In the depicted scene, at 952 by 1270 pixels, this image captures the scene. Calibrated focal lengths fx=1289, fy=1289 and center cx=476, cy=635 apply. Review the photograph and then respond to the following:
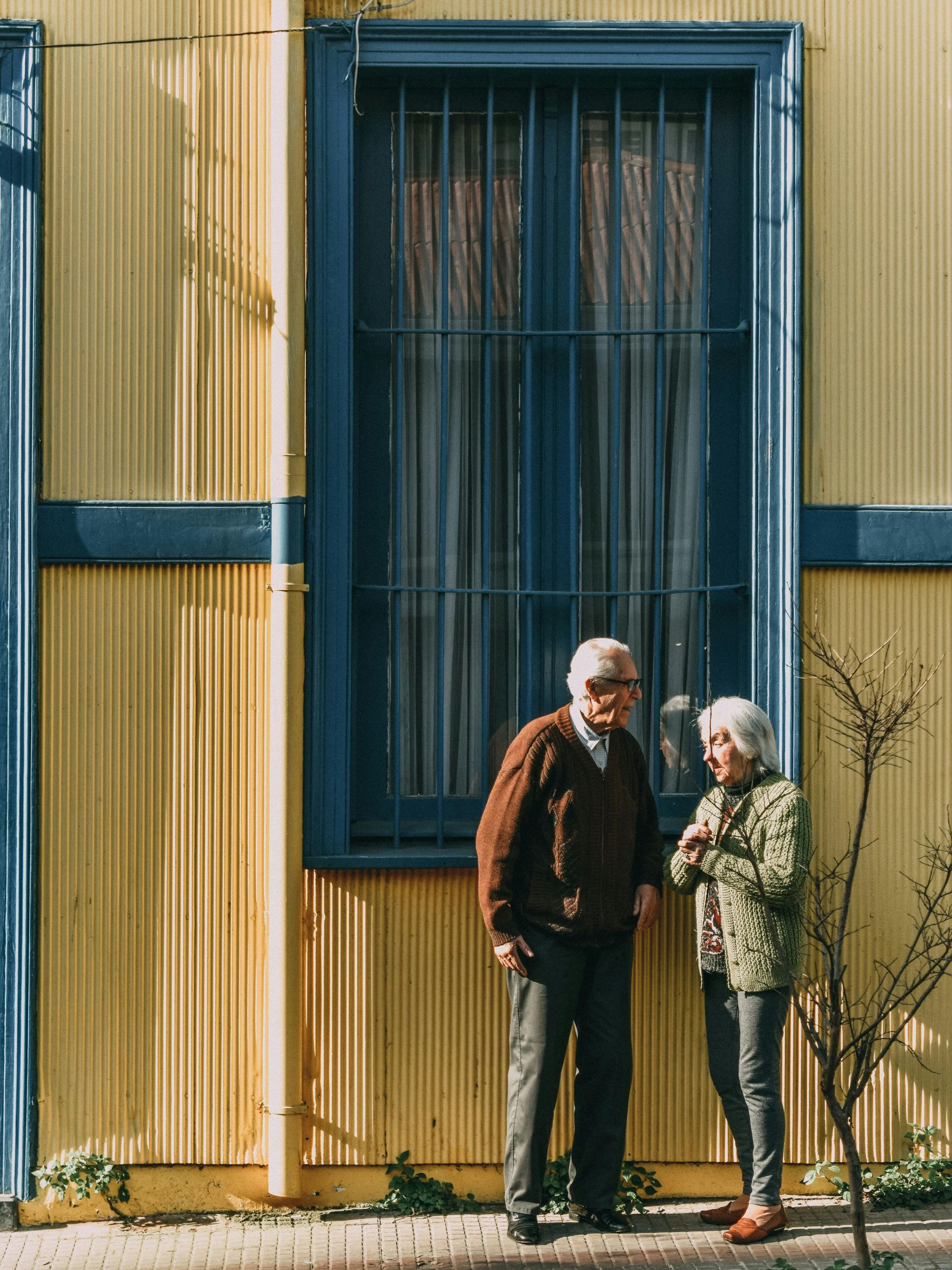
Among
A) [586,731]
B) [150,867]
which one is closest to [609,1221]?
[586,731]

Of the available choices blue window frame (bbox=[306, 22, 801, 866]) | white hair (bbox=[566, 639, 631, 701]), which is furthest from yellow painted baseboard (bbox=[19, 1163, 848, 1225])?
white hair (bbox=[566, 639, 631, 701])

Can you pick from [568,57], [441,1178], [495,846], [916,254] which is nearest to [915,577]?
[916,254]

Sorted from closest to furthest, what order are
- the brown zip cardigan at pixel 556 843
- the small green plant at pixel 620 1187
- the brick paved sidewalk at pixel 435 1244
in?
the brick paved sidewalk at pixel 435 1244 < the brown zip cardigan at pixel 556 843 < the small green plant at pixel 620 1187

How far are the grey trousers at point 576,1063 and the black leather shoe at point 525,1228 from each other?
19 mm

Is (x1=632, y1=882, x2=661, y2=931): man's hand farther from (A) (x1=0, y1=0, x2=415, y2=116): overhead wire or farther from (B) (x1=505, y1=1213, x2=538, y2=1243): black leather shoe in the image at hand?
(A) (x1=0, y1=0, x2=415, y2=116): overhead wire

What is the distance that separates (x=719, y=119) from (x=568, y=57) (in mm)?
627

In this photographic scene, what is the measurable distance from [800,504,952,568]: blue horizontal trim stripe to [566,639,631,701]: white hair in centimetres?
86

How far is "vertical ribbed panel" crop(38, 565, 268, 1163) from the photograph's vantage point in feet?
15.0

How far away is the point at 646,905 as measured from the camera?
438 centimetres

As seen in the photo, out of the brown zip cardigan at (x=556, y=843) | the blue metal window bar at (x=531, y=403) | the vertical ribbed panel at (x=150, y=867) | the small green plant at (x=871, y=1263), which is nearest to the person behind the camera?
the small green plant at (x=871, y=1263)

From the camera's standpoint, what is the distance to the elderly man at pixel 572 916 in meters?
4.25

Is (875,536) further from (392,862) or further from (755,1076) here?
(392,862)

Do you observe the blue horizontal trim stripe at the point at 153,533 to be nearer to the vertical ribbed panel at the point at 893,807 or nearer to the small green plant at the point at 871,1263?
the vertical ribbed panel at the point at 893,807

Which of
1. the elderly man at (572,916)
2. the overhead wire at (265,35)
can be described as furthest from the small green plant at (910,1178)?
the overhead wire at (265,35)
